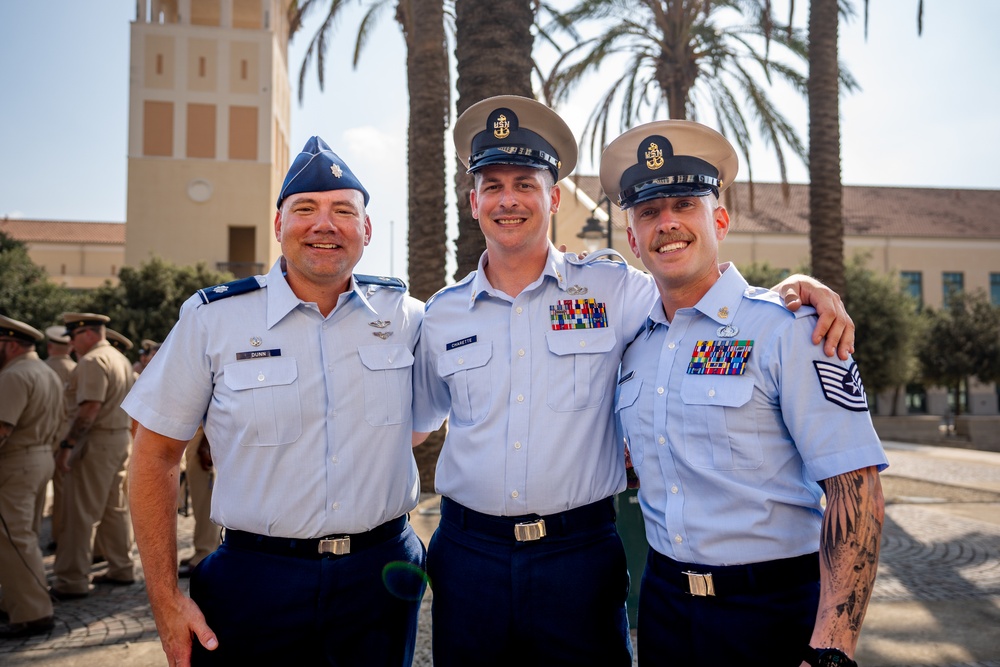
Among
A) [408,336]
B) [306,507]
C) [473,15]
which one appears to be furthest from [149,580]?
[473,15]

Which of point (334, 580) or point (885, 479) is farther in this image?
point (885, 479)

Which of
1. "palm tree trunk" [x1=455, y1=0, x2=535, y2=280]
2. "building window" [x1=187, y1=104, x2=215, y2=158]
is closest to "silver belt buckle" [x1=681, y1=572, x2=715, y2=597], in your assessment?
"palm tree trunk" [x1=455, y1=0, x2=535, y2=280]

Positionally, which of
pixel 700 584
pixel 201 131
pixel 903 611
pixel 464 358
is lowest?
pixel 903 611

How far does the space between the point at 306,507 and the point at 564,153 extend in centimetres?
182

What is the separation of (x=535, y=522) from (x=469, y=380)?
59cm

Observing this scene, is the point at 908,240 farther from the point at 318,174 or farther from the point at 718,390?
the point at 318,174

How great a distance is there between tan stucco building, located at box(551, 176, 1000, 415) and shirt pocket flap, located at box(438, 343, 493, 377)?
1424 inches

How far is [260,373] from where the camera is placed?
106 inches

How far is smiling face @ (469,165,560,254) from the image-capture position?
115 inches

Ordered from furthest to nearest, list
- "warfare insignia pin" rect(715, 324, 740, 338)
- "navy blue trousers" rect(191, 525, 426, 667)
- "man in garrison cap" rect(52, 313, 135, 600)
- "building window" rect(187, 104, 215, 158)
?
"building window" rect(187, 104, 215, 158) → "man in garrison cap" rect(52, 313, 135, 600) → "navy blue trousers" rect(191, 525, 426, 667) → "warfare insignia pin" rect(715, 324, 740, 338)

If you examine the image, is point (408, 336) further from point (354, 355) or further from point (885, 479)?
point (885, 479)

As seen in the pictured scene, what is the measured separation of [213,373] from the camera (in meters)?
2.72

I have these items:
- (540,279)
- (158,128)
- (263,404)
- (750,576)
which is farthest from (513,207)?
(158,128)

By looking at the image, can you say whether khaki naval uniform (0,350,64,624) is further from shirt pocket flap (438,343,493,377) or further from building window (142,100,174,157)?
building window (142,100,174,157)
